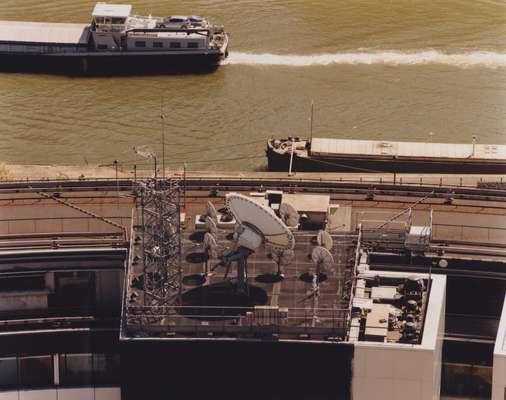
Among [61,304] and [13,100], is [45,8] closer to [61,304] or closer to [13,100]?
[13,100]

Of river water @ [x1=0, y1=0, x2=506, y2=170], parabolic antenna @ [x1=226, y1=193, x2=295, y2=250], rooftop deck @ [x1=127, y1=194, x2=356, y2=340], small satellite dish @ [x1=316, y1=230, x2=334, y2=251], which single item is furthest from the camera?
river water @ [x1=0, y1=0, x2=506, y2=170]

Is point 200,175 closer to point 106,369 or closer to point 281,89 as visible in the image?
point 281,89

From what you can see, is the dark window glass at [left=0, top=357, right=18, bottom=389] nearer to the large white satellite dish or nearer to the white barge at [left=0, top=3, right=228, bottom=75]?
the large white satellite dish

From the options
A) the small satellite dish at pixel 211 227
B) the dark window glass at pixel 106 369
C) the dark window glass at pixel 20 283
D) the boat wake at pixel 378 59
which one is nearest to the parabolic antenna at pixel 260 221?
the small satellite dish at pixel 211 227

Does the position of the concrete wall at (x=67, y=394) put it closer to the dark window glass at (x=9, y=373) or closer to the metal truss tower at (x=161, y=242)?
the dark window glass at (x=9, y=373)

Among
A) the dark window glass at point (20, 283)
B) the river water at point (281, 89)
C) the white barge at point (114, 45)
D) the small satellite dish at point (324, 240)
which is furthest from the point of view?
the white barge at point (114, 45)

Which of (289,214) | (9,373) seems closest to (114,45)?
(289,214)

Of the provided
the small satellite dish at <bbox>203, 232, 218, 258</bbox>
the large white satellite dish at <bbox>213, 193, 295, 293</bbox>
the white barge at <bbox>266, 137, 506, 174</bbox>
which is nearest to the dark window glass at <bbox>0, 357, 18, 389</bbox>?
the small satellite dish at <bbox>203, 232, 218, 258</bbox>
